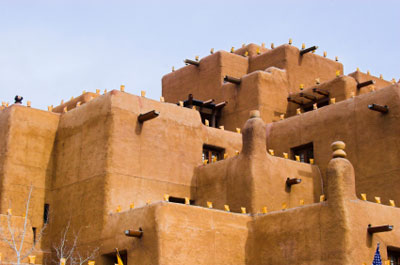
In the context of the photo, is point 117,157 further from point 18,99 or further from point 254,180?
point 18,99

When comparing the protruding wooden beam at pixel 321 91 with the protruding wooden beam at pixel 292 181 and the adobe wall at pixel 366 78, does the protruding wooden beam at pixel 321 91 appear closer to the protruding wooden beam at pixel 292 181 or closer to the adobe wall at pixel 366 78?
the adobe wall at pixel 366 78

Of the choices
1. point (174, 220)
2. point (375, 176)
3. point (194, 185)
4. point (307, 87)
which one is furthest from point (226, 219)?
point (307, 87)

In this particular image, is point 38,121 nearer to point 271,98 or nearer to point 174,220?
point 174,220

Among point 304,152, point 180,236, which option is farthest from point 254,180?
point 304,152

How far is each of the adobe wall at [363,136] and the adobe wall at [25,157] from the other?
9.46 meters

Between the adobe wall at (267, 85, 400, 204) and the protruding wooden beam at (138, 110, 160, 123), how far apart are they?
6286 mm

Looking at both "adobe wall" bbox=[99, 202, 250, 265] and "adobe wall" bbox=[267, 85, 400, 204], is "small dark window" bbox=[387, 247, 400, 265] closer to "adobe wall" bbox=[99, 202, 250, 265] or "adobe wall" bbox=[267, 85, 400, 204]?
"adobe wall" bbox=[267, 85, 400, 204]

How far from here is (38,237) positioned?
27.1 metres

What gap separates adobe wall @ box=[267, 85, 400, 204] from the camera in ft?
87.9

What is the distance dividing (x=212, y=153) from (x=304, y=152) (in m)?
3.65

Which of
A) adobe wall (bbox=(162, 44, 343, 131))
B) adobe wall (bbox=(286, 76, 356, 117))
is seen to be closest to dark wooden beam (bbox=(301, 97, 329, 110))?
adobe wall (bbox=(286, 76, 356, 117))

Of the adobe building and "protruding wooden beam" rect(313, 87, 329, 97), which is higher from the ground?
"protruding wooden beam" rect(313, 87, 329, 97)

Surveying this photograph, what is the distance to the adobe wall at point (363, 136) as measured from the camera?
26.8 meters

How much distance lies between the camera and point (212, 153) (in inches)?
1190
